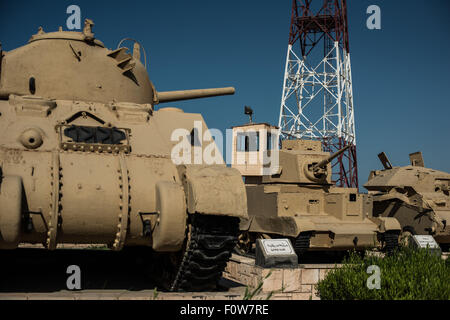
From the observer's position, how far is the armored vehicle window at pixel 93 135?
275 inches

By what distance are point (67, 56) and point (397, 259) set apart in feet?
19.8

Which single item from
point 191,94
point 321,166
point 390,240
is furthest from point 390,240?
point 191,94

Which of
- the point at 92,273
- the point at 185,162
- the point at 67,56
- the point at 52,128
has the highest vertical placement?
the point at 67,56

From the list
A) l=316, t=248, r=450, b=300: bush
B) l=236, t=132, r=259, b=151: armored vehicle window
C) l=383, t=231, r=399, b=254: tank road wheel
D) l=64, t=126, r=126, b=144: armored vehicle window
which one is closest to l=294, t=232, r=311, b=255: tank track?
l=383, t=231, r=399, b=254: tank road wheel

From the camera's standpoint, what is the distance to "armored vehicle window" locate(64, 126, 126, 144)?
6.99 meters

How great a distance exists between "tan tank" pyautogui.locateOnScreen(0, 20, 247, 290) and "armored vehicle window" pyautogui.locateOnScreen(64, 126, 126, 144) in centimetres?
1

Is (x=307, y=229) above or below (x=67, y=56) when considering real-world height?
below

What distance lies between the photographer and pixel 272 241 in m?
9.51

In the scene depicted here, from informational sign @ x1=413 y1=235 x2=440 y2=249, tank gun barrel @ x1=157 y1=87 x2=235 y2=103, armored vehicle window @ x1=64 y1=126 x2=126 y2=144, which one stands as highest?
tank gun barrel @ x1=157 y1=87 x2=235 y2=103

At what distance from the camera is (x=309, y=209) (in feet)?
39.1

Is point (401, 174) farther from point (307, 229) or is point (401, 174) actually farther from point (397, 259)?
point (397, 259)

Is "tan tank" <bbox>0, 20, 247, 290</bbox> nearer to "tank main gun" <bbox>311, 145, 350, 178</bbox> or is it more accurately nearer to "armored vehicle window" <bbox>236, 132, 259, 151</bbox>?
"tank main gun" <bbox>311, 145, 350, 178</bbox>

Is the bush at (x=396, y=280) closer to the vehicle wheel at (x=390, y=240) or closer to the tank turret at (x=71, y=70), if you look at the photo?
the vehicle wheel at (x=390, y=240)

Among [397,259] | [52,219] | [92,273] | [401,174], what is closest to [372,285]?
[397,259]
